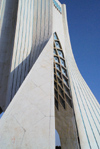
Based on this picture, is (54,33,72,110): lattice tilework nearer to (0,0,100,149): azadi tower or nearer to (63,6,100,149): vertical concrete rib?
(0,0,100,149): azadi tower

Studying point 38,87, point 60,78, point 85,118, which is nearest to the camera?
point 38,87

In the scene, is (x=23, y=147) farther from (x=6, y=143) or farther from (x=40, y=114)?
(x=40, y=114)

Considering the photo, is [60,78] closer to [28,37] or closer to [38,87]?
[28,37]

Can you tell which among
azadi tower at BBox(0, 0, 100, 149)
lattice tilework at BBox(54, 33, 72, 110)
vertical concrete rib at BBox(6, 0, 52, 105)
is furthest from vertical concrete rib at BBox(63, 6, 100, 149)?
vertical concrete rib at BBox(6, 0, 52, 105)

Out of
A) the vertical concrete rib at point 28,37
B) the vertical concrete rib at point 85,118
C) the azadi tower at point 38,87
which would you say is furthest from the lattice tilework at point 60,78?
the vertical concrete rib at point 28,37

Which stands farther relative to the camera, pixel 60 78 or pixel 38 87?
pixel 60 78

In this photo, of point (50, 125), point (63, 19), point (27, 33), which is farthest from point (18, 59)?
point (63, 19)

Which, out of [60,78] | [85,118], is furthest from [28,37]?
[85,118]

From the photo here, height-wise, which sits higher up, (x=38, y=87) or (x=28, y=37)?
(x=28, y=37)

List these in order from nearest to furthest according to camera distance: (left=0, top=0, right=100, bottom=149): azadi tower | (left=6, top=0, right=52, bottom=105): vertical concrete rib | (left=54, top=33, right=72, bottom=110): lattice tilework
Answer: (left=0, top=0, right=100, bottom=149): azadi tower < (left=6, top=0, right=52, bottom=105): vertical concrete rib < (left=54, top=33, right=72, bottom=110): lattice tilework

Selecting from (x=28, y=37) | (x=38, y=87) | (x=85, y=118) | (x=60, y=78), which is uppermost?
(x=28, y=37)

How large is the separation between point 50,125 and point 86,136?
5268 mm

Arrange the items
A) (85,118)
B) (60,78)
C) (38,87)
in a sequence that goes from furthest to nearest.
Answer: (60,78) → (85,118) → (38,87)

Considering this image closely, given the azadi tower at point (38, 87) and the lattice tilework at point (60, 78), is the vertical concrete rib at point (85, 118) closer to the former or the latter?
the azadi tower at point (38, 87)
